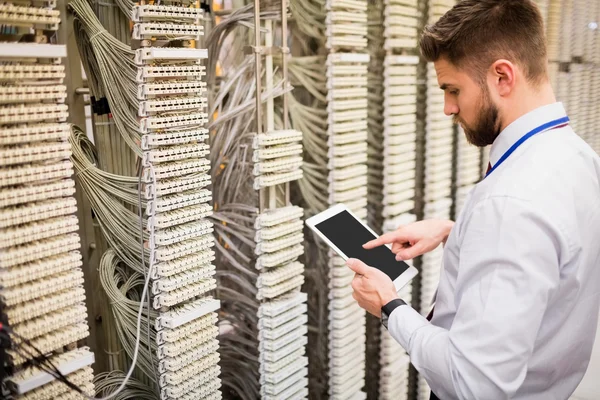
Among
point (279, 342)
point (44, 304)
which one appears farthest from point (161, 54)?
point (279, 342)

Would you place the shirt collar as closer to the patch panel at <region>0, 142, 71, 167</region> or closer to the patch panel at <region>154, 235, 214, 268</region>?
the patch panel at <region>154, 235, 214, 268</region>

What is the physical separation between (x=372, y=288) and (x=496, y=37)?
29.9 inches

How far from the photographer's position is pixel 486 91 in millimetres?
1432

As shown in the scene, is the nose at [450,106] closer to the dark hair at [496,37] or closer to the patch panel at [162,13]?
the dark hair at [496,37]

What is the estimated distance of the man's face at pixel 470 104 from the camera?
144 centimetres

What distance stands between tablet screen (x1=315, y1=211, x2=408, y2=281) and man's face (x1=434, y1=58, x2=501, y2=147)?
57cm

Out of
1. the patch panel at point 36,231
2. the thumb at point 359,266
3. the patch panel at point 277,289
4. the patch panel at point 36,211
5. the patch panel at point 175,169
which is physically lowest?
the patch panel at point 277,289

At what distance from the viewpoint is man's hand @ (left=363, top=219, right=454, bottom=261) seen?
189cm

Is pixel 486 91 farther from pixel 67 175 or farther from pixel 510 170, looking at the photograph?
pixel 67 175

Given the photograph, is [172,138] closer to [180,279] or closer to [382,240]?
[180,279]

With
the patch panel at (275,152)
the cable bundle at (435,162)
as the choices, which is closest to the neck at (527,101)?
the patch panel at (275,152)

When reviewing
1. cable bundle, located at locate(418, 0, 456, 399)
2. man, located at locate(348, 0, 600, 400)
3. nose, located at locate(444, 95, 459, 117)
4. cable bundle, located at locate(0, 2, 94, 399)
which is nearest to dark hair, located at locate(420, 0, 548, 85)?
man, located at locate(348, 0, 600, 400)

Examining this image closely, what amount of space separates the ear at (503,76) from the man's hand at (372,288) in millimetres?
606

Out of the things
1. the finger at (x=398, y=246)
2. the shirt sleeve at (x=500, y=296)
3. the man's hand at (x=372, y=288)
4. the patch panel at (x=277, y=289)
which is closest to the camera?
the shirt sleeve at (x=500, y=296)
